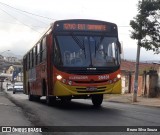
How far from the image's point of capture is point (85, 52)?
18000 mm

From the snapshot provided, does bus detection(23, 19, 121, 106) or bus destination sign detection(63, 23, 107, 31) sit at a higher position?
bus destination sign detection(63, 23, 107, 31)

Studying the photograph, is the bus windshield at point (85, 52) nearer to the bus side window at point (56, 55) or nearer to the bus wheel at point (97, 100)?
the bus side window at point (56, 55)

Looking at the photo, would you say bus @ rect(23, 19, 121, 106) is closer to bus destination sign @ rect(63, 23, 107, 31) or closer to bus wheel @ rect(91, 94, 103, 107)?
bus destination sign @ rect(63, 23, 107, 31)

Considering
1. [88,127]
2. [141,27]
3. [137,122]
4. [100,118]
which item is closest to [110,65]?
[100,118]

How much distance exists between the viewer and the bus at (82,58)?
697 inches

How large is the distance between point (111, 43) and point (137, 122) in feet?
19.5

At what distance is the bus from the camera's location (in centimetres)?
1770

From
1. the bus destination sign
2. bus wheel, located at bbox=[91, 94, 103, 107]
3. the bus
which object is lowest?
bus wheel, located at bbox=[91, 94, 103, 107]

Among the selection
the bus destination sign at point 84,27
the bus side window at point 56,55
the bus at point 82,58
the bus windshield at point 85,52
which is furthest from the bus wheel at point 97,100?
the bus destination sign at point 84,27

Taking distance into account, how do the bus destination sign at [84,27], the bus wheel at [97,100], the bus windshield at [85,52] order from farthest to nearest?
the bus wheel at [97,100] → the bus destination sign at [84,27] → the bus windshield at [85,52]

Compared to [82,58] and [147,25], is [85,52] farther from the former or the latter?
[147,25]

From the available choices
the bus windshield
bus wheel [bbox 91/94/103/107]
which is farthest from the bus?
bus wheel [bbox 91/94/103/107]

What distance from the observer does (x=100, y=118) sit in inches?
575

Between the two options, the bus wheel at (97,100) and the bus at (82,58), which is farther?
the bus wheel at (97,100)
